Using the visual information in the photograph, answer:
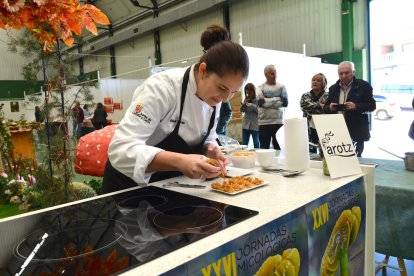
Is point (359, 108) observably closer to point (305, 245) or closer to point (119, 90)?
point (305, 245)

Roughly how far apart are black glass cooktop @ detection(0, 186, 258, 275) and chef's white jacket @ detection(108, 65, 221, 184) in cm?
12

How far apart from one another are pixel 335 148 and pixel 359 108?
1.98m

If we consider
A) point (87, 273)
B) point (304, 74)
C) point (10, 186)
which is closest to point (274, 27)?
point (304, 74)

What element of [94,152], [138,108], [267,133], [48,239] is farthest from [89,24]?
[267,133]

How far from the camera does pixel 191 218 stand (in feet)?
2.53

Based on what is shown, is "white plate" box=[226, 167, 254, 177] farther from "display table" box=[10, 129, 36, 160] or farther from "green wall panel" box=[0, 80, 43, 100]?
"green wall panel" box=[0, 80, 43, 100]

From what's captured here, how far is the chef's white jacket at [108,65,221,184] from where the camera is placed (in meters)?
1.01

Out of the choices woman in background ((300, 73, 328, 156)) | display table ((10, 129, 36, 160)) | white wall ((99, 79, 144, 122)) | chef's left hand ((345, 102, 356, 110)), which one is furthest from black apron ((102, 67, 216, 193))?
white wall ((99, 79, 144, 122))

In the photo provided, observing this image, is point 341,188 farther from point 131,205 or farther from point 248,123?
point 248,123

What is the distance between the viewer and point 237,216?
2.51 ft

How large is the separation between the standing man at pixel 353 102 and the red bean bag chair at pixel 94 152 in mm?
2059

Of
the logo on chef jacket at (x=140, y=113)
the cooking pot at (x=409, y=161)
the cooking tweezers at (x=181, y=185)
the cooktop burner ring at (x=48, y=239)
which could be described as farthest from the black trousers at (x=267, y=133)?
the cooktop burner ring at (x=48, y=239)

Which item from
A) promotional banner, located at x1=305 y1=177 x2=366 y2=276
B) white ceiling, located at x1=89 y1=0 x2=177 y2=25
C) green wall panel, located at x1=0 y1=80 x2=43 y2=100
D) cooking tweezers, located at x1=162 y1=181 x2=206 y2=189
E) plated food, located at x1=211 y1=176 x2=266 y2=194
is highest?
white ceiling, located at x1=89 y1=0 x2=177 y2=25

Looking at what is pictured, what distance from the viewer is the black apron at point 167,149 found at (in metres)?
1.18
